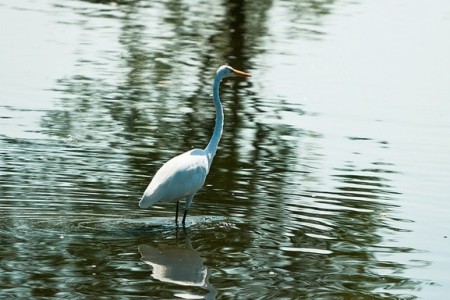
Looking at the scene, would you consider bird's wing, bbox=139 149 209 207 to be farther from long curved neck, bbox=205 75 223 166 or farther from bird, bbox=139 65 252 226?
long curved neck, bbox=205 75 223 166

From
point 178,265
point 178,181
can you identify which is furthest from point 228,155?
point 178,265

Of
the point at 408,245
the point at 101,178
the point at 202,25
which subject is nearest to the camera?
the point at 408,245

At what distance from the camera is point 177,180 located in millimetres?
11672

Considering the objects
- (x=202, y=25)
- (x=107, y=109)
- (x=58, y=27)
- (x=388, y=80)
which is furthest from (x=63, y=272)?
(x=202, y=25)

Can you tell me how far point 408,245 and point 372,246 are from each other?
40 centimetres

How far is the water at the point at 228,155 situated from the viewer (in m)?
10.2

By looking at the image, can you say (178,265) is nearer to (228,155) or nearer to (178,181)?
(178,181)

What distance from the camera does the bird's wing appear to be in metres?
11.4

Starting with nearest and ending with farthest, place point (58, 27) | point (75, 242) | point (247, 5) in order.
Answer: point (75, 242)
point (58, 27)
point (247, 5)

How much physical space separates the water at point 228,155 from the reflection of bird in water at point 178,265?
1.1 inches

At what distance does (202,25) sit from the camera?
26.8m

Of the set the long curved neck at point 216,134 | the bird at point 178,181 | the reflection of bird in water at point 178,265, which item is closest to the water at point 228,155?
the reflection of bird in water at point 178,265

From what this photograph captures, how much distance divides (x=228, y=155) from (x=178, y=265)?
479cm

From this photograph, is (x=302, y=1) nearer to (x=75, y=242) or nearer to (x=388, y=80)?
(x=388, y=80)
